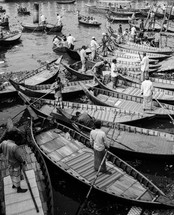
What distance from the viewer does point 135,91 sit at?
1867 cm

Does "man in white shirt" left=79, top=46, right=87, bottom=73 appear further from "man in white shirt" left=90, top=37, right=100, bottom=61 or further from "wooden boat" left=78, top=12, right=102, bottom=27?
"wooden boat" left=78, top=12, right=102, bottom=27

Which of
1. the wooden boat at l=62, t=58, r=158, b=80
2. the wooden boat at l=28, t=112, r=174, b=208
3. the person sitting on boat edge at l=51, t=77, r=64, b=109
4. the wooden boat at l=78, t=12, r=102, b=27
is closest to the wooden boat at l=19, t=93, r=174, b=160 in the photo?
the person sitting on boat edge at l=51, t=77, r=64, b=109

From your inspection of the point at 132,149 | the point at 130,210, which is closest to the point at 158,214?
the point at 130,210

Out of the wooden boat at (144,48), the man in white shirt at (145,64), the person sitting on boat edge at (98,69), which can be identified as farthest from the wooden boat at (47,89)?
the wooden boat at (144,48)

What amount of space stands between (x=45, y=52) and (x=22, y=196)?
25.3 meters

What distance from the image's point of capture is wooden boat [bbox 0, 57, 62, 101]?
1902 centimetres

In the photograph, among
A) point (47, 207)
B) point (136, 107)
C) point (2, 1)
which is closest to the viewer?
point (47, 207)

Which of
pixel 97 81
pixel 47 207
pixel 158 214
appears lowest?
pixel 158 214

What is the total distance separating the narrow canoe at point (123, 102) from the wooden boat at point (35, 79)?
4100mm

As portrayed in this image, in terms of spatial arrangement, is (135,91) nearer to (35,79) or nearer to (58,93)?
(58,93)

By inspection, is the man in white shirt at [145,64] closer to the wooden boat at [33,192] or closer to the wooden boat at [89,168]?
the wooden boat at [89,168]

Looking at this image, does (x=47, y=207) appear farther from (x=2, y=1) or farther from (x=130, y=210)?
(x=2, y=1)

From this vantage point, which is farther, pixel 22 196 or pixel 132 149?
pixel 132 149

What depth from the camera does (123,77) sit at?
20.1 m
